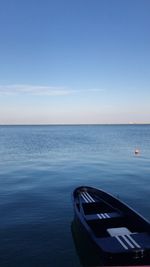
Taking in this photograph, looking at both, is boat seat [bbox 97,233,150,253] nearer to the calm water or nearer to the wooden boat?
the wooden boat

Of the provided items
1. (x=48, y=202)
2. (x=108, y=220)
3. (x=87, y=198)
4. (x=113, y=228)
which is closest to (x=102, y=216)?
(x=108, y=220)

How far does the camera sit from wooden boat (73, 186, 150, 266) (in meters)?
10.5

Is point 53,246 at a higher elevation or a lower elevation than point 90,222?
lower

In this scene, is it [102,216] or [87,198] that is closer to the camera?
[102,216]

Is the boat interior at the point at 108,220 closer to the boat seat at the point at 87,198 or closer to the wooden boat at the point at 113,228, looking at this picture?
the wooden boat at the point at 113,228

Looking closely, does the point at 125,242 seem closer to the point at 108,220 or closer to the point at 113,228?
the point at 113,228

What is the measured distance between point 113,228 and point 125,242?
6.51 feet

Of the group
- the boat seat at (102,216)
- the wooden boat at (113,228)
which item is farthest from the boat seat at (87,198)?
the boat seat at (102,216)

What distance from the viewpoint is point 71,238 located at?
15445 mm

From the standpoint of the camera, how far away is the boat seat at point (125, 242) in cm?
1088

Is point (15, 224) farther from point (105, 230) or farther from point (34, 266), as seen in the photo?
point (105, 230)

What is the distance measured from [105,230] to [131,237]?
1923mm

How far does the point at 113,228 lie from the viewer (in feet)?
44.9

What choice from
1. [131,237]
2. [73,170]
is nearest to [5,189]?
[73,170]
